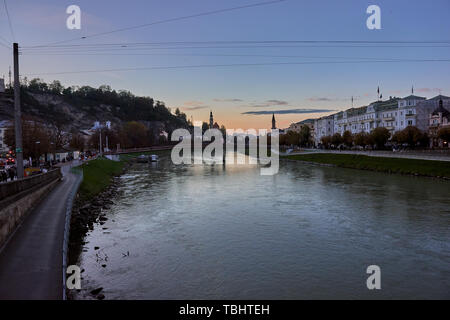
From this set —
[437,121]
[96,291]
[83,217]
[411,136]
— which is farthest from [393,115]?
[96,291]

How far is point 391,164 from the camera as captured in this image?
168ft

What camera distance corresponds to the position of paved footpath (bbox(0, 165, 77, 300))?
9.15 m

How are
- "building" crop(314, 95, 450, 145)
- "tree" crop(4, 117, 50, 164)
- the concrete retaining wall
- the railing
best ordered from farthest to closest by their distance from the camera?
1. "building" crop(314, 95, 450, 145)
2. "tree" crop(4, 117, 50, 164)
3. the railing
4. the concrete retaining wall

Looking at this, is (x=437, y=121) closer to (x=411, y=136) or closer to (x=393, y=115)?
(x=393, y=115)

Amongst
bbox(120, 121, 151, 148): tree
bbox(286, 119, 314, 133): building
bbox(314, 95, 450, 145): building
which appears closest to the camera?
bbox(314, 95, 450, 145): building

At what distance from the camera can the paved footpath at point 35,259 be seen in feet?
30.0

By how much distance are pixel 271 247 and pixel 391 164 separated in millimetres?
41501

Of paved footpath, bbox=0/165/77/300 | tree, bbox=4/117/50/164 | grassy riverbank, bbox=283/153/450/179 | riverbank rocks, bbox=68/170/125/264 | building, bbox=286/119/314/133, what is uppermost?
building, bbox=286/119/314/133

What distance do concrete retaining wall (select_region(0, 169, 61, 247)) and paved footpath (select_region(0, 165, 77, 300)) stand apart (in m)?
0.36

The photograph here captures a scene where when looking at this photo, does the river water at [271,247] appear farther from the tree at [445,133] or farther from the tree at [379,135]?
the tree at [379,135]

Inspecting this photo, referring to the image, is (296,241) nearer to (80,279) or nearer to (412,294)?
(412,294)

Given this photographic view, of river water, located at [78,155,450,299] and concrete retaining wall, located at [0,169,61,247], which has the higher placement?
concrete retaining wall, located at [0,169,61,247]

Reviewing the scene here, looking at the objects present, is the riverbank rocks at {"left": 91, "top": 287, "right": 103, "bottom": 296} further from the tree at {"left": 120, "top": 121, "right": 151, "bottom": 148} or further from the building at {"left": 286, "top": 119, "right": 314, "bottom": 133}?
the building at {"left": 286, "top": 119, "right": 314, "bottom": 133}

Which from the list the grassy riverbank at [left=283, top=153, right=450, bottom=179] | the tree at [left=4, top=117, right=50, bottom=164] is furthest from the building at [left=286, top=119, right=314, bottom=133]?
the tree at [left=4, top=117, right=50, bottom=164]
